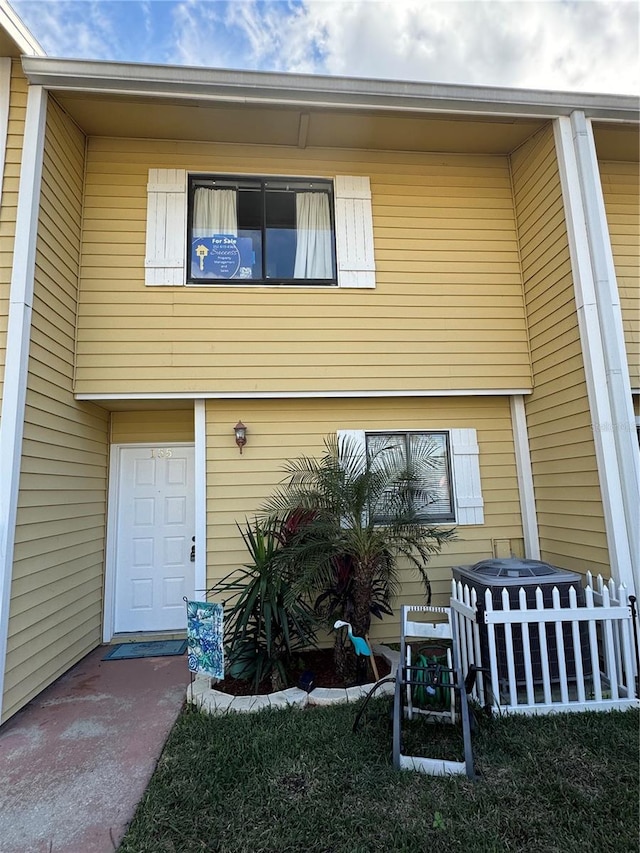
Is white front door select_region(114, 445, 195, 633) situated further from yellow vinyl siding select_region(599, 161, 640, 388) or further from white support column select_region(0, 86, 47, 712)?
yellow vinyl siding select_region(599, 161, 640, 388)

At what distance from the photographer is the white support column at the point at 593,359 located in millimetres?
3646

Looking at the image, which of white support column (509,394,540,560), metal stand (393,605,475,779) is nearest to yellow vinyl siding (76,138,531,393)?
white support column (509,394,540,560)

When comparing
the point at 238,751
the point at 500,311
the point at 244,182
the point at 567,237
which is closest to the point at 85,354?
the point at 244,182

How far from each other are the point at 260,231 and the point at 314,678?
14.0 ft

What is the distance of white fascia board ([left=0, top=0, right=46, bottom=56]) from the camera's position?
344 centimetres

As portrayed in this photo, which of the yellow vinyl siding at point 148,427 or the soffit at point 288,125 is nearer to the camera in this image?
the soffit at point 288,125

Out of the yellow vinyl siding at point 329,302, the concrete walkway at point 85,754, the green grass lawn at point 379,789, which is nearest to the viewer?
the green grass lawn at point 379,789

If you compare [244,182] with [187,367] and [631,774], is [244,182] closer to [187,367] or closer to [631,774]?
[187,367]

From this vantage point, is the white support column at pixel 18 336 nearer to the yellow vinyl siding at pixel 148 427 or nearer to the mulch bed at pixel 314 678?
the mulch bed at pixel 314 678

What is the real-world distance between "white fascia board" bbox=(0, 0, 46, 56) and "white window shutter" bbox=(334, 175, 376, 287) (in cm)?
283

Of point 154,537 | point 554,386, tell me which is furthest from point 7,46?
point 554,386

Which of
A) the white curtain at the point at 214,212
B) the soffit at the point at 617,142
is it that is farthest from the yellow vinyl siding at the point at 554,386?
the white curtain at the point at 214,212

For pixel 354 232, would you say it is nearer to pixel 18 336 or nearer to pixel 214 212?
pixel 214 212

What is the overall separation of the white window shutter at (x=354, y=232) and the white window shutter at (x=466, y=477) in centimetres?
187
